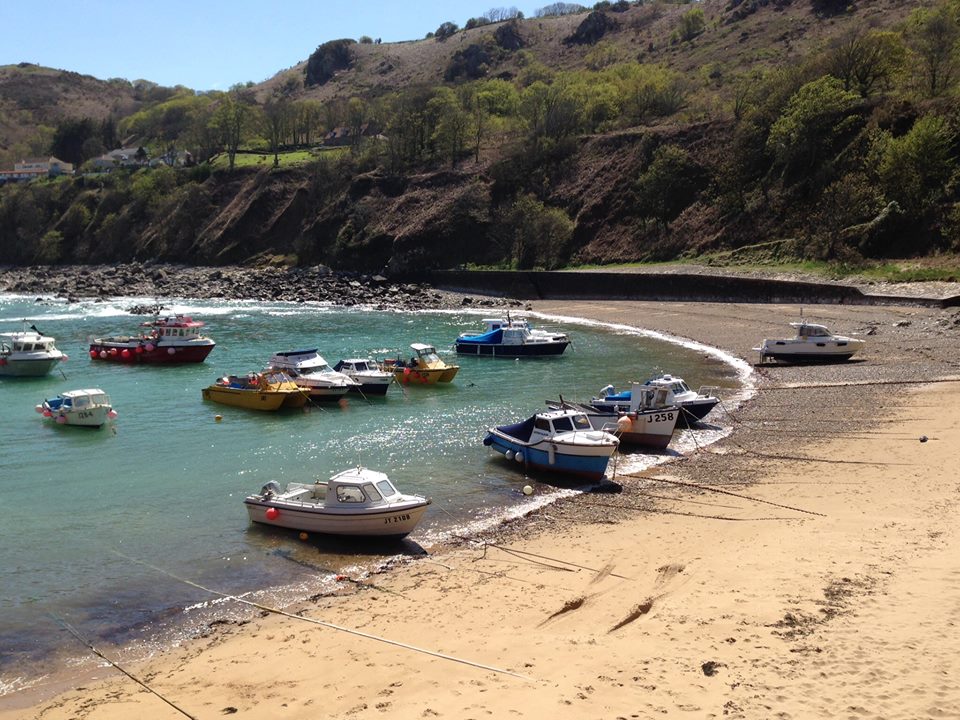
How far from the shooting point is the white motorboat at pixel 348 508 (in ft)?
71.3

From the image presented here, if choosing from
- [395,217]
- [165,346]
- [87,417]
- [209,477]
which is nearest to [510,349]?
[165,346]

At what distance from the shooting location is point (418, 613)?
17.3 m

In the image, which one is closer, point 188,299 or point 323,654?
point 323,654

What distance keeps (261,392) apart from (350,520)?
18.5 meters

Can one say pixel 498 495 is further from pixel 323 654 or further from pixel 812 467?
pixel 323 654

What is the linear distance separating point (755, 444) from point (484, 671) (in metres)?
18.4

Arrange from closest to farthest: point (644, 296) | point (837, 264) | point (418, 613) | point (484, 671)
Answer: point (484, 671)
point (418, 613)
point (837, 264)
point (644, 296)

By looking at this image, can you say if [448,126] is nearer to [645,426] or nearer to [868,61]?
[868,61]

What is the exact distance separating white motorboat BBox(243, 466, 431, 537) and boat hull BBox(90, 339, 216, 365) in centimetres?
3153

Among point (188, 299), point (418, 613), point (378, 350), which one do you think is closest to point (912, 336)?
point (378, 350)

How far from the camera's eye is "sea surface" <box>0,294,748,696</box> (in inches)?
727

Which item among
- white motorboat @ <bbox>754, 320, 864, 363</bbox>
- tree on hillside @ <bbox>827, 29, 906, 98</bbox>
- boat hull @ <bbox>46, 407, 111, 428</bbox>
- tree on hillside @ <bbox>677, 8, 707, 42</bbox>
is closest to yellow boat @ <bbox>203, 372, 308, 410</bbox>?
boat hull @ <bbox>46, 407, 111, 428</bbox>

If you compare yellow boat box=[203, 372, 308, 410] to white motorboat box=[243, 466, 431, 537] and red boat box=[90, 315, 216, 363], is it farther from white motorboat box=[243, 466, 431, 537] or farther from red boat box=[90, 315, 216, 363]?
white motorboat box=[243, 466, 431, 537]

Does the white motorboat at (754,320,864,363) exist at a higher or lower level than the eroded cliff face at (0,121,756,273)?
lower
